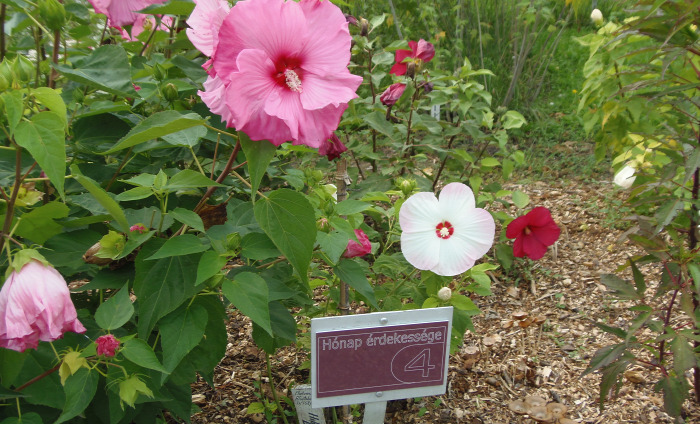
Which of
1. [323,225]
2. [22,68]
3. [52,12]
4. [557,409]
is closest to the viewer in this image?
[22,68]

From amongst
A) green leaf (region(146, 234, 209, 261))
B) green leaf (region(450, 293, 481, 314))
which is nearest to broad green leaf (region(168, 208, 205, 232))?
green leaf (region(146, 234, 209, 261))

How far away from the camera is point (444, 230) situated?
1.24m

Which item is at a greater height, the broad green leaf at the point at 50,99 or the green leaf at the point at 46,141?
the broad green leaf at the point at 50,99

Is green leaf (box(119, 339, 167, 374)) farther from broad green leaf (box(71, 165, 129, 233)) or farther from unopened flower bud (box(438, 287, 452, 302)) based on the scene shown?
unopened flower bud (box(438, 287, 452, 302))

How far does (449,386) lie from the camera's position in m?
1.72

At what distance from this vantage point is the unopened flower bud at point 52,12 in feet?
2.96

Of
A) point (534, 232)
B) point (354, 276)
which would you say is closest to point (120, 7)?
point (354, 276)

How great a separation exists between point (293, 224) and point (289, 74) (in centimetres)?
21

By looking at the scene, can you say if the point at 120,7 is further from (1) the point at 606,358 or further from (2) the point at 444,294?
(1) the point at 606,358

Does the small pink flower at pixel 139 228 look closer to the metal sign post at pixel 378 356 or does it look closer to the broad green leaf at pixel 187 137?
the broad green leaf at pixel 187 137

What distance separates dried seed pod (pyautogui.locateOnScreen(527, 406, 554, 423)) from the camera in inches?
60.5

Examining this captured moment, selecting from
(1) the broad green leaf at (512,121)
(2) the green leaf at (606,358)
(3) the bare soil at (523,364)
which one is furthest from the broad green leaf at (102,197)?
(1) the broad green leaf at (512,121)

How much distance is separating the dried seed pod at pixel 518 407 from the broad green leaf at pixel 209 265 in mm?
1060

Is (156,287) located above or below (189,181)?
below
